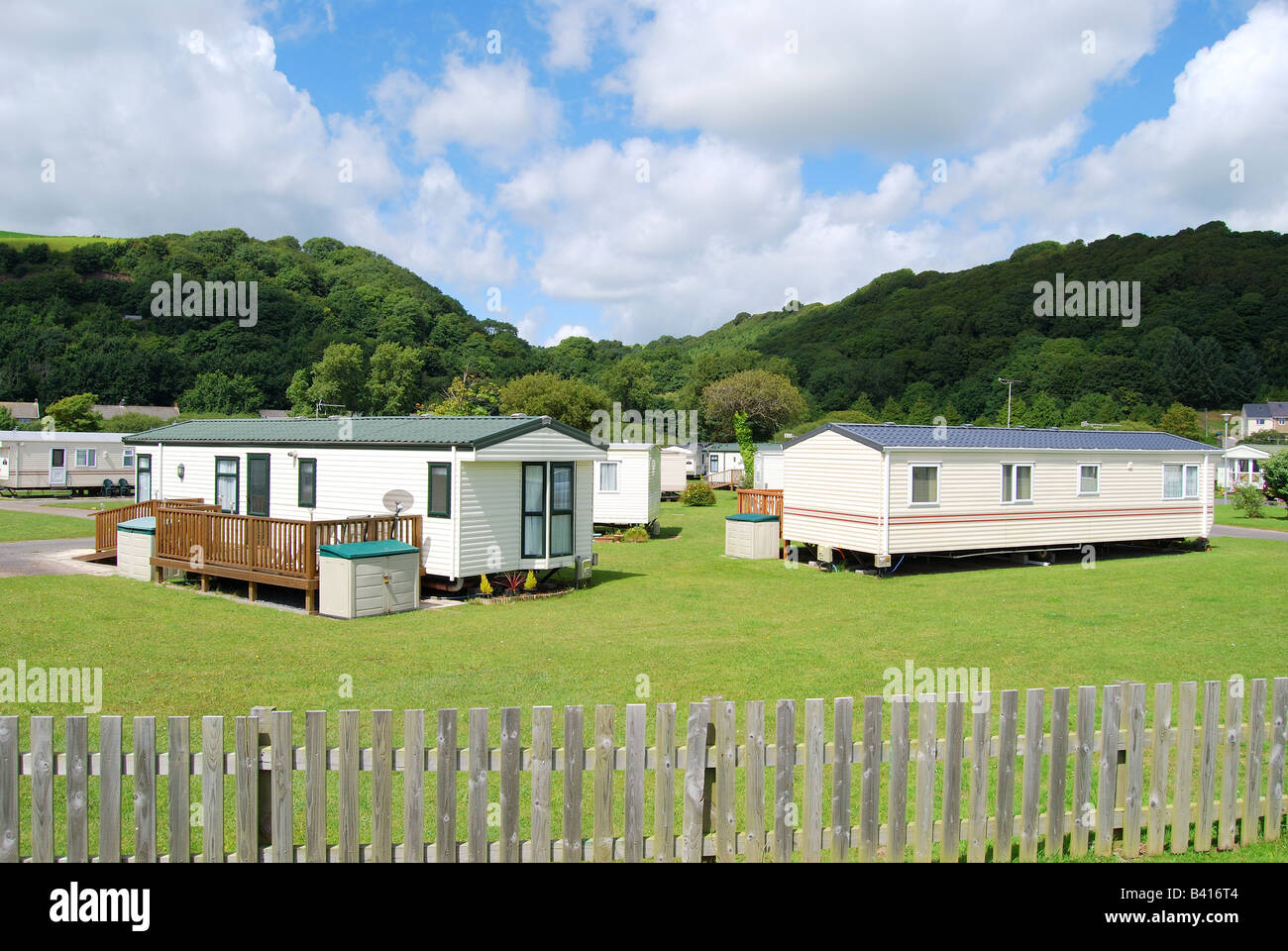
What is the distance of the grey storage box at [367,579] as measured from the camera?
1265 centimetres

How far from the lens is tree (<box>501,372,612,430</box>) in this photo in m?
49.3

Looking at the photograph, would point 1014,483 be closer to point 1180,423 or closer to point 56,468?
point 56,468

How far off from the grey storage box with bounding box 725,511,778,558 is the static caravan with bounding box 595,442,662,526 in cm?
471

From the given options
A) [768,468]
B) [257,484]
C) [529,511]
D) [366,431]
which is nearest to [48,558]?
[257,484]

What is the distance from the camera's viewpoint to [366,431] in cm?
1647

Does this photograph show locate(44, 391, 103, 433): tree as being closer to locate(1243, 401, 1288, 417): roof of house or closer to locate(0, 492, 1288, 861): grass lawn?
locate(0, 492, 1288, 861): grass lawn

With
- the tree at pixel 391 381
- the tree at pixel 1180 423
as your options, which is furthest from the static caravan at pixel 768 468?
the tree at pixel 391 381

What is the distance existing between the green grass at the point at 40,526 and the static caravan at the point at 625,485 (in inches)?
533

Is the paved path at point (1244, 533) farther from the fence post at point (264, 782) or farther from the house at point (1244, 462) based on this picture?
the fence post at point (264, 782)

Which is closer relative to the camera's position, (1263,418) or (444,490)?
(444,490)

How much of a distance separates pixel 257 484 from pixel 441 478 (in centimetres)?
527
